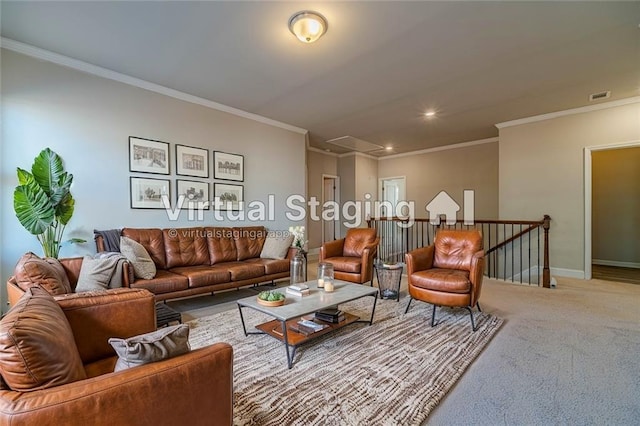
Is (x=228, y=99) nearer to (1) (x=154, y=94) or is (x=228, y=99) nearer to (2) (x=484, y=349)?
(1) (x=154, y=94)

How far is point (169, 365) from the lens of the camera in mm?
1008

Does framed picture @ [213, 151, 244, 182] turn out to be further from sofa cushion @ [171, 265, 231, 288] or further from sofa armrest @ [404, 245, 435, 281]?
sofa armrest @ [404, 245, 435, 281]

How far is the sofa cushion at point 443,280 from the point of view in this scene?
281 cm

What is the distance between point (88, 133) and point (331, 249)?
3419 millimetres

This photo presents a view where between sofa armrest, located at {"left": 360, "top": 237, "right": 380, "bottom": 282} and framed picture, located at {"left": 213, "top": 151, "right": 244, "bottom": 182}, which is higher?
framed picture, located at {"left": 213, "top": 151, "right": 244, "bottom": 182}

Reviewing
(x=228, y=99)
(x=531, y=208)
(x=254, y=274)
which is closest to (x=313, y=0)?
(x=228, y=99)

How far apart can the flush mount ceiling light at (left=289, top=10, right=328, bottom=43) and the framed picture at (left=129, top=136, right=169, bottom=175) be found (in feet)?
8.15

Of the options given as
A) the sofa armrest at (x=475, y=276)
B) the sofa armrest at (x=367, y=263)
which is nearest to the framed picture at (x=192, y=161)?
the sofa armrest at (x=367, y=263)

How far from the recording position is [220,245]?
4172mm

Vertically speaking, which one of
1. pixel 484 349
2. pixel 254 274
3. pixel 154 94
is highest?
pixel 154 94

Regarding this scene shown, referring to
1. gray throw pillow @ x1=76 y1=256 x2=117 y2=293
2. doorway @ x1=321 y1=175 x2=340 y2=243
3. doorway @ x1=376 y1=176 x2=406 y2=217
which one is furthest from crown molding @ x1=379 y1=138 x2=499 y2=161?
gray throw pillow @ x1=76 y1=256 x2=117 y2=293

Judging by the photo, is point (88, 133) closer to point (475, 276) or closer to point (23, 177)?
point (23, 177)

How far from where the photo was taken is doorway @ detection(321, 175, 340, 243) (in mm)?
7922

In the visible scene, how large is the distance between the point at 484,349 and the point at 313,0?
10.4ft
